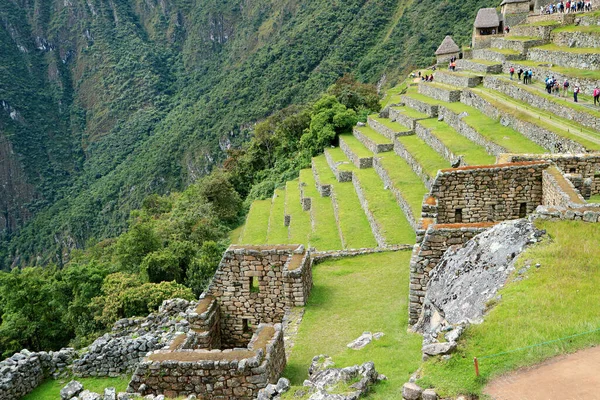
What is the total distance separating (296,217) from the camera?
95.2 ft

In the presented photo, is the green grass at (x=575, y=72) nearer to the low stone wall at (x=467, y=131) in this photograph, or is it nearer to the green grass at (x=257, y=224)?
the low stone wall at (x=467, y=131)

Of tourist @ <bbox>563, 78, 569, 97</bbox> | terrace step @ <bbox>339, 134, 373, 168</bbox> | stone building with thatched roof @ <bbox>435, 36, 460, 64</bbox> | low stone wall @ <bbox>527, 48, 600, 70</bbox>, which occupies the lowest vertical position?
terrace step @ <bbox>339, 134, 373, 168</bbox>

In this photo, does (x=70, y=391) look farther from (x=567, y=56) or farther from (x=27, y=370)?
(x=567, y=56)

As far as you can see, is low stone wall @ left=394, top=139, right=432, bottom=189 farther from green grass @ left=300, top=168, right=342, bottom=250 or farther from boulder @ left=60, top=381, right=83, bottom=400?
boulder @ left=60, top=381, right=83, bottom=400

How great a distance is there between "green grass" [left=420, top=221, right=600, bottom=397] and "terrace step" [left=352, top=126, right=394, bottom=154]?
2364cm

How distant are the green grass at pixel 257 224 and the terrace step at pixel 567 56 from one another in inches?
718

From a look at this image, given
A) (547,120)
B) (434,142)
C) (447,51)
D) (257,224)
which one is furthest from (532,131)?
(447,51)

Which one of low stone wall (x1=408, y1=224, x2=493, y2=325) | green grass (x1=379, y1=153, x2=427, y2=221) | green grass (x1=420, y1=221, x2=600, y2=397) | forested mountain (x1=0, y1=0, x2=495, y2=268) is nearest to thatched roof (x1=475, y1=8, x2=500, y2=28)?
A: green grass (x1=379, y1=153, x2=427, y2=221)

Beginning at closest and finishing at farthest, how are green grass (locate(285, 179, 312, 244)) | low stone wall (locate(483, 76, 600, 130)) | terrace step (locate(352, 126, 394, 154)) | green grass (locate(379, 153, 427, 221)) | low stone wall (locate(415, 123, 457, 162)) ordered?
low stone wall (locate(483, 76, 600, 130)) < green grass (locate(379, 153, 427, 221)) < low stone wall (locate(415, 123, 457, 162)) < green grass (locate(285, 179, 312, 244)) < terrace step (locate(352, 126, 394, 154))

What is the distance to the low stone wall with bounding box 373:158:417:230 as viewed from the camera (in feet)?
63.6

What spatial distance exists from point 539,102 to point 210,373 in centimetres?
1989

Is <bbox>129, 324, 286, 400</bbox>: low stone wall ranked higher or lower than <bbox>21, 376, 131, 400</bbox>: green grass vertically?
higher

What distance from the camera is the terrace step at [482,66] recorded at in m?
31.9

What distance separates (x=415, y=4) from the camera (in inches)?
4353
